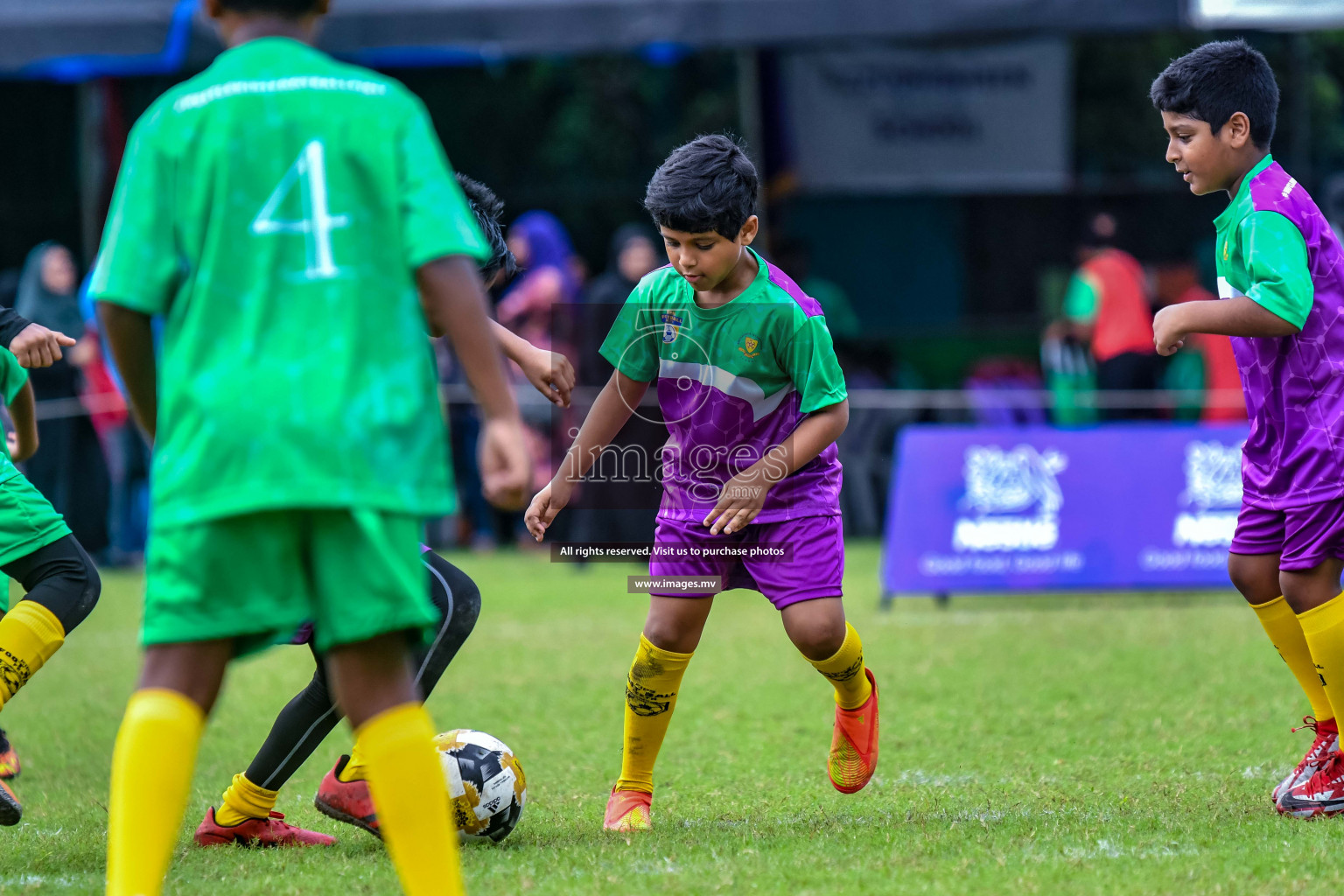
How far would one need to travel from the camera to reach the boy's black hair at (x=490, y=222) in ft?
13.2

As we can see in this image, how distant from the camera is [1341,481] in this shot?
375 centimetres

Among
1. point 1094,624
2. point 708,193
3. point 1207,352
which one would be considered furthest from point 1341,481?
point 1207,352

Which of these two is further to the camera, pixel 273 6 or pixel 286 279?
pixel 273 6

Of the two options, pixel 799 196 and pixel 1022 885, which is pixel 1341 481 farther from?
pixel 799 196

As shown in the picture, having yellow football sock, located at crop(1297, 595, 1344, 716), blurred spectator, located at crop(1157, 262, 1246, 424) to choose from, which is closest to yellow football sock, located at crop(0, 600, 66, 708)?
yellow football sock, located at crop(1297, 595, 1344, 716)

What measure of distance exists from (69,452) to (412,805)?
30.8 ft

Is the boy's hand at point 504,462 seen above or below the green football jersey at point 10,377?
above

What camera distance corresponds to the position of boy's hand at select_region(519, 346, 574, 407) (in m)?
3.82

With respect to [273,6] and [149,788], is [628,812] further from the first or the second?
[273,6]

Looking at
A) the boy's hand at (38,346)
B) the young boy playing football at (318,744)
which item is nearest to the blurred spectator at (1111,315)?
the young boy playing football at (318,744)

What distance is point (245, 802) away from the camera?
12.3 ft

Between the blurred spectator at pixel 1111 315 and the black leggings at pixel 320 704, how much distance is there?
890cm

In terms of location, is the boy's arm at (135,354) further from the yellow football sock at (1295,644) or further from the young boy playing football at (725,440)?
the yellow football sock at (1295,644)

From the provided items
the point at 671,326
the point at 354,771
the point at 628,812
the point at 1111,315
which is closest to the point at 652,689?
the point at 628,812
